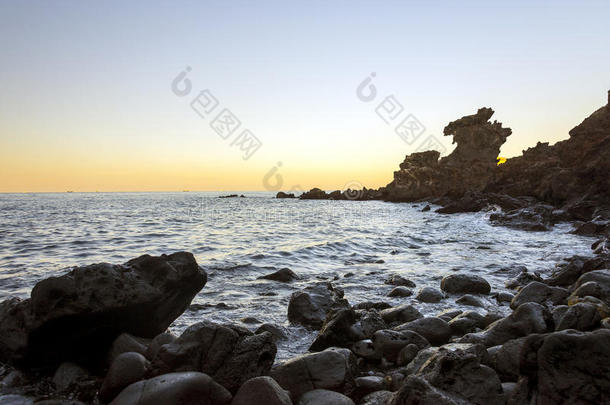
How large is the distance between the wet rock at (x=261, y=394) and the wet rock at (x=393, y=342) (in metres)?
2.05

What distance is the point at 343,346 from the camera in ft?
17.3

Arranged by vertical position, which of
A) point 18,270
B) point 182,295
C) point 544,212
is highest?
point 544,212

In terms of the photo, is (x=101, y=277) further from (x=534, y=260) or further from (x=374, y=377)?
(x=534, y=260)

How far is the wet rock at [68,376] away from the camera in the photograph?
13.4 ft

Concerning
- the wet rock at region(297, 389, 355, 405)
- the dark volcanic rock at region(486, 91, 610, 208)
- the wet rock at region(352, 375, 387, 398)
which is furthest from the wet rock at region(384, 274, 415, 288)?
the dark volcanic rock at region(486, 91, 610, 208)

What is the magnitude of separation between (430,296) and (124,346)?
248 inches

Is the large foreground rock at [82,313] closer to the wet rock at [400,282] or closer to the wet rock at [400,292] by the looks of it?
the wet rock at [400,292]

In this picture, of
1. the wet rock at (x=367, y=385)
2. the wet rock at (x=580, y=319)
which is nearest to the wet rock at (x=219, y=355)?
the wet rock at (x=367, y=385)

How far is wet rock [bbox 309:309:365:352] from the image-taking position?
5.30 m

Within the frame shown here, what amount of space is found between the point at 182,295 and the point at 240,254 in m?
8.45

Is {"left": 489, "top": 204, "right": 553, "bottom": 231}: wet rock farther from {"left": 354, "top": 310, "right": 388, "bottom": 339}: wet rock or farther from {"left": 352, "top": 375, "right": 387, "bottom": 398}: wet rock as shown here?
{"left": 352, "top": 375, "right": 387, "bottom": 398}: wet rock

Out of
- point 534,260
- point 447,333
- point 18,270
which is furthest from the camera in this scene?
point 534,260

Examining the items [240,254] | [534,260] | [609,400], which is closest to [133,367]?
[609,400]

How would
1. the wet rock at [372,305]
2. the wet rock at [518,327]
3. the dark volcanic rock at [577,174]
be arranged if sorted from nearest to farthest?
the wet rock at [518,327] → the wet rock at [372,305] → the dark volcanic rock at [577,174]
